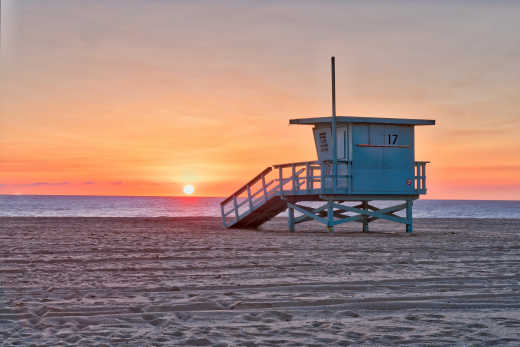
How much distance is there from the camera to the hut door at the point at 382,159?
1894 cm

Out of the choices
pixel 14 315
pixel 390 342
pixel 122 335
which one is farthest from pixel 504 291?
pixel 14 315

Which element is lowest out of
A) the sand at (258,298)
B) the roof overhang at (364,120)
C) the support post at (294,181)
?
the sand at (258,298)

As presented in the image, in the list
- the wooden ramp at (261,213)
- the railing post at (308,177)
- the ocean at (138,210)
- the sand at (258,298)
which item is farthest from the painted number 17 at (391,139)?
the ocean at (138,210)

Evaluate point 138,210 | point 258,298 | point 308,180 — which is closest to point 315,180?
point 308,180

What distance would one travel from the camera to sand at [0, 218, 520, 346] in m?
5.02

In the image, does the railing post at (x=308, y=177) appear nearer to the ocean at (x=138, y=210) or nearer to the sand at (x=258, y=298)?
the sand at (x=258, y=298)

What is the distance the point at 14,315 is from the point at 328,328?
3222mm

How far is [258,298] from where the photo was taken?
6.72 m

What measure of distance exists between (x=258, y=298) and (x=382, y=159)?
43.7 ft

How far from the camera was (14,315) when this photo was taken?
5.71 meters

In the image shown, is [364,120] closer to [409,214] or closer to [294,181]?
[294,181]

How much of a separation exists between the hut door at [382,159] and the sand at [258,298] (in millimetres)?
7136

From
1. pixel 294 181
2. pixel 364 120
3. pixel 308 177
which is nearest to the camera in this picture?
pixel 364 120

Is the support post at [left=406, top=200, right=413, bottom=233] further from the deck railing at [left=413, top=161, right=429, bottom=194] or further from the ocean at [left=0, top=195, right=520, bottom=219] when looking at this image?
the ocean at [left=0, top=195, right=520, bottom=219]
